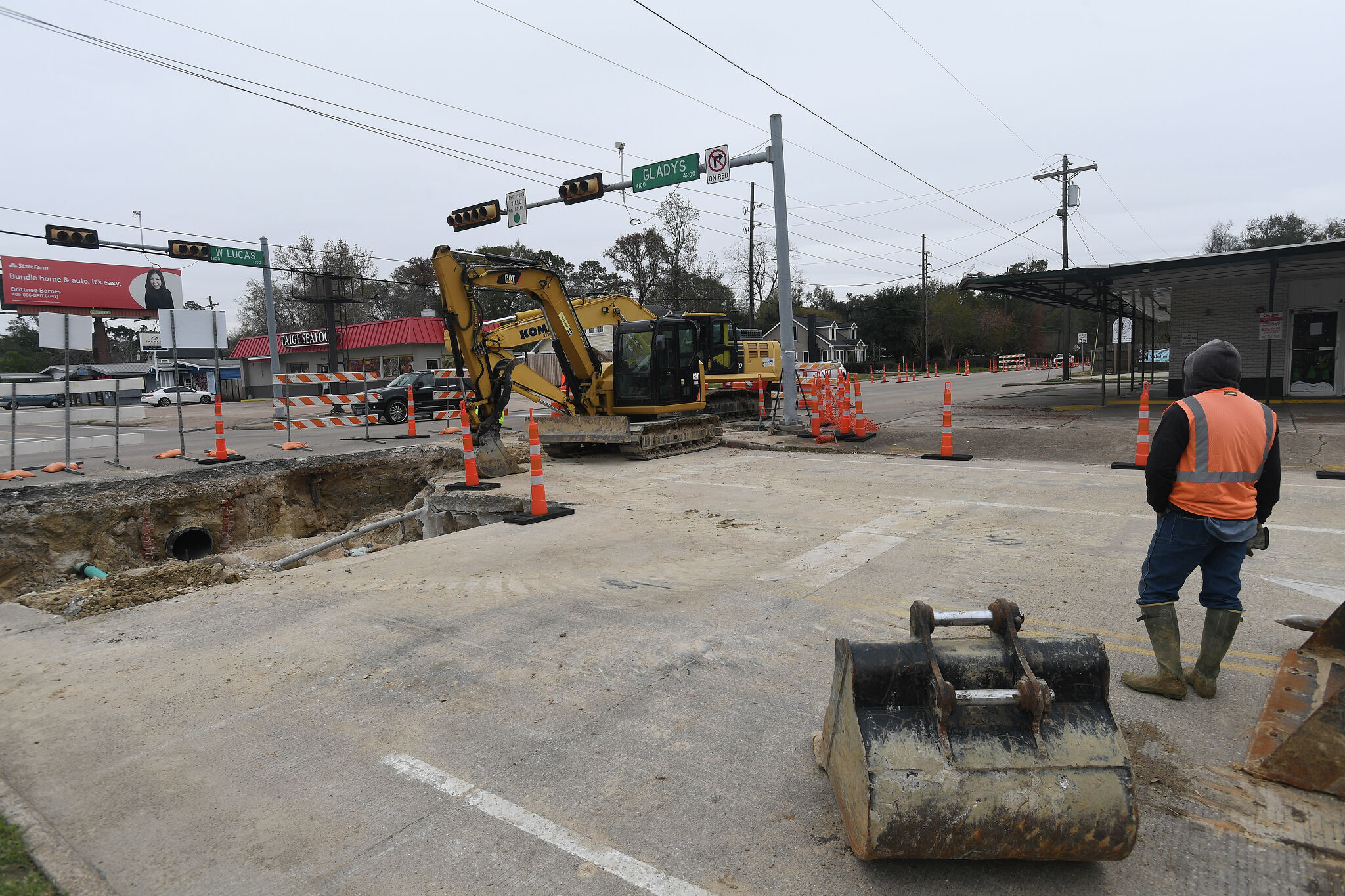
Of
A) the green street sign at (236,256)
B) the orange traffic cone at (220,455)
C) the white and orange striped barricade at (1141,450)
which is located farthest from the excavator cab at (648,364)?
the green street sign at (236,256)

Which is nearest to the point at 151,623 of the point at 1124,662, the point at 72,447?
the point at 1124,662

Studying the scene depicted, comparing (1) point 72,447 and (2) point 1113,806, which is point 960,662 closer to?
(2) point 1113,806

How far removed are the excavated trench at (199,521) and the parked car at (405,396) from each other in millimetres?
9902

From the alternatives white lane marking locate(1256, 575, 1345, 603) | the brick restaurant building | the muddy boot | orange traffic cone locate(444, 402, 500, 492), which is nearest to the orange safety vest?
the muddy boot

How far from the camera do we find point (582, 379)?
15203mm

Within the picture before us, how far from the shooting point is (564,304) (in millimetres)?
14117

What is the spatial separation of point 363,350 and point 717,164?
43.8 metres

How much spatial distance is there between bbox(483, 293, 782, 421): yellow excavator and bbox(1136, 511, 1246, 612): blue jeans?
11.1 meters

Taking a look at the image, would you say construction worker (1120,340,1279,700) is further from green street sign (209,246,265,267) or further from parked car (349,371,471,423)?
green street sign (209,246,265,267)

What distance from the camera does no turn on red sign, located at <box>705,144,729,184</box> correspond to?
58.2ft

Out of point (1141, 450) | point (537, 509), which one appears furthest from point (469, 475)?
point (1141, 450)

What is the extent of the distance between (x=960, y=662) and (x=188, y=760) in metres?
3.74

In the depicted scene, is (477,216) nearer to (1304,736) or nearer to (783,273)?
(783,273)

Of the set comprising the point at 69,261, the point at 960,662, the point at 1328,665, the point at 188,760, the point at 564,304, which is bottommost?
the point at 188,760
